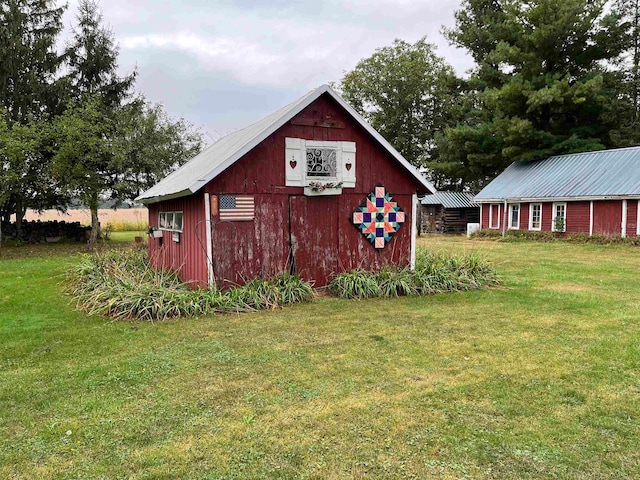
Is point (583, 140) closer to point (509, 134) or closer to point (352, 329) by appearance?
point (509, 134)

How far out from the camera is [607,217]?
20.6 meters

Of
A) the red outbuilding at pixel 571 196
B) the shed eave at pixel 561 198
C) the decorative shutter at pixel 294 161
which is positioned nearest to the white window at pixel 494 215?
the red outbuilding at pixel 571 196

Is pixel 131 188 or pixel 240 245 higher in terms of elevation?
pixel 131 188

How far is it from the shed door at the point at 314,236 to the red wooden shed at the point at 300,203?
0.07ft

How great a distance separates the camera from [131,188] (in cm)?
2156

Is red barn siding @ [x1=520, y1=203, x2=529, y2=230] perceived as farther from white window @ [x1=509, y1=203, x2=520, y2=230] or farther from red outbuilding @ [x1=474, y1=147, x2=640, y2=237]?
white window @ [x1=509, y1=203, x2=520, y2=230]

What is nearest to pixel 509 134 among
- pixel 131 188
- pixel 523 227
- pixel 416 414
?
pixel 523 227

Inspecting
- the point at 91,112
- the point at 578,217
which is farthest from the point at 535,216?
the point at 91,112

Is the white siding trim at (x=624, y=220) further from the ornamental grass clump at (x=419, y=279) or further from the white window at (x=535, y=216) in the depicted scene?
the ornamental grass clump at (x=419, y=279)

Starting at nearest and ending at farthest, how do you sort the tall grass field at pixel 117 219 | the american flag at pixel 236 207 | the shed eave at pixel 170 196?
the shed eave at pixel 170 196 < the american flag at pixel 236 207 < the tall grass field at pixel 117 219

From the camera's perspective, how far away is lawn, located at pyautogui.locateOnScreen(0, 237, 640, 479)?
3.16m

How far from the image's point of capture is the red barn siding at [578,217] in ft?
70.7

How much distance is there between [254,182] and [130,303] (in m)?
3.13

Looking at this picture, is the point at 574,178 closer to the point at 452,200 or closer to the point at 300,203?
the point at 452,200
